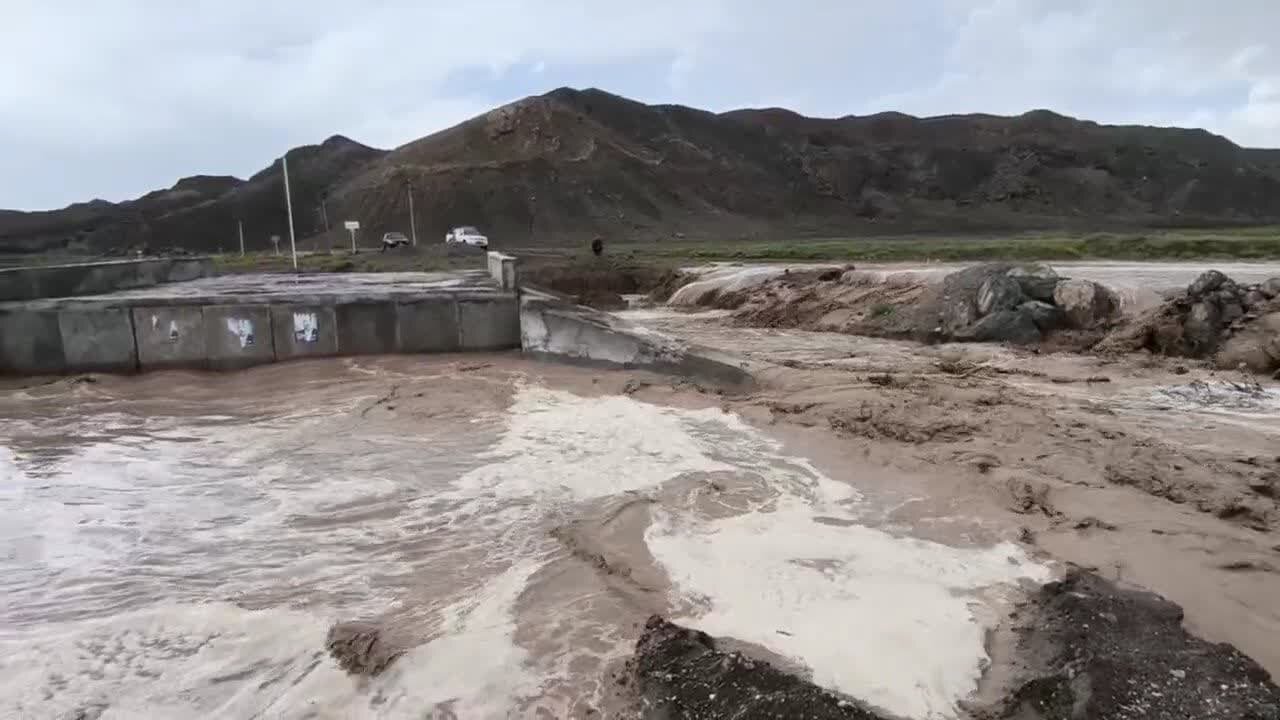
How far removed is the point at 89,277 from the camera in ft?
44.3

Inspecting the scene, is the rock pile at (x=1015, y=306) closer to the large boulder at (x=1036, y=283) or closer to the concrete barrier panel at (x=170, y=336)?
the large boulder at (x=1036, y=283)

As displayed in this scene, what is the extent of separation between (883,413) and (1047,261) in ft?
71.1

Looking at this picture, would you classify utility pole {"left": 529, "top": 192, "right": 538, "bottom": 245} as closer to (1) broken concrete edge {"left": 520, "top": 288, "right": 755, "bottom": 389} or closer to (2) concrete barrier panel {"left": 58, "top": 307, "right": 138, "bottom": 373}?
(1) broken concrete edge {"left": 520, "top": 288, "right": 755, "bottom": 389}

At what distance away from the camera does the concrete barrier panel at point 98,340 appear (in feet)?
35.7

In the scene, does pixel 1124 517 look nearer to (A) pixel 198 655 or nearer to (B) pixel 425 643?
(B) pixel 425 643

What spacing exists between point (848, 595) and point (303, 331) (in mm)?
9381

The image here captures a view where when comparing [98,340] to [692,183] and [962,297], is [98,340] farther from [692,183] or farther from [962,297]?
[692,183]

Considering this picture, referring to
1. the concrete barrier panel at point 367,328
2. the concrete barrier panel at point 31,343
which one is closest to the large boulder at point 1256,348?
the concrete barrier panel at point 367,328

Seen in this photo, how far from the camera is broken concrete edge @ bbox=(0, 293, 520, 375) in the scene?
35.7ft

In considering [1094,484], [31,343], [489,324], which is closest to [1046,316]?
[1094,484]

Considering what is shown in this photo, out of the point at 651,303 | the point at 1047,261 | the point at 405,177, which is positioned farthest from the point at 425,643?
the point at 405,177

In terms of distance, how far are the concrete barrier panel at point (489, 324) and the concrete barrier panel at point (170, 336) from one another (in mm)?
3693

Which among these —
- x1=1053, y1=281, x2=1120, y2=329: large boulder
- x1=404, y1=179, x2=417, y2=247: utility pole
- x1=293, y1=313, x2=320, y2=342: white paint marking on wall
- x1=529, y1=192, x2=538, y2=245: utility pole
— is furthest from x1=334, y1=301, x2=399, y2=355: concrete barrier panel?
x1=529, y1=192, x2=538, y2=245: utility pole

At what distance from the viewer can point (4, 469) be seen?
7.56 metres
